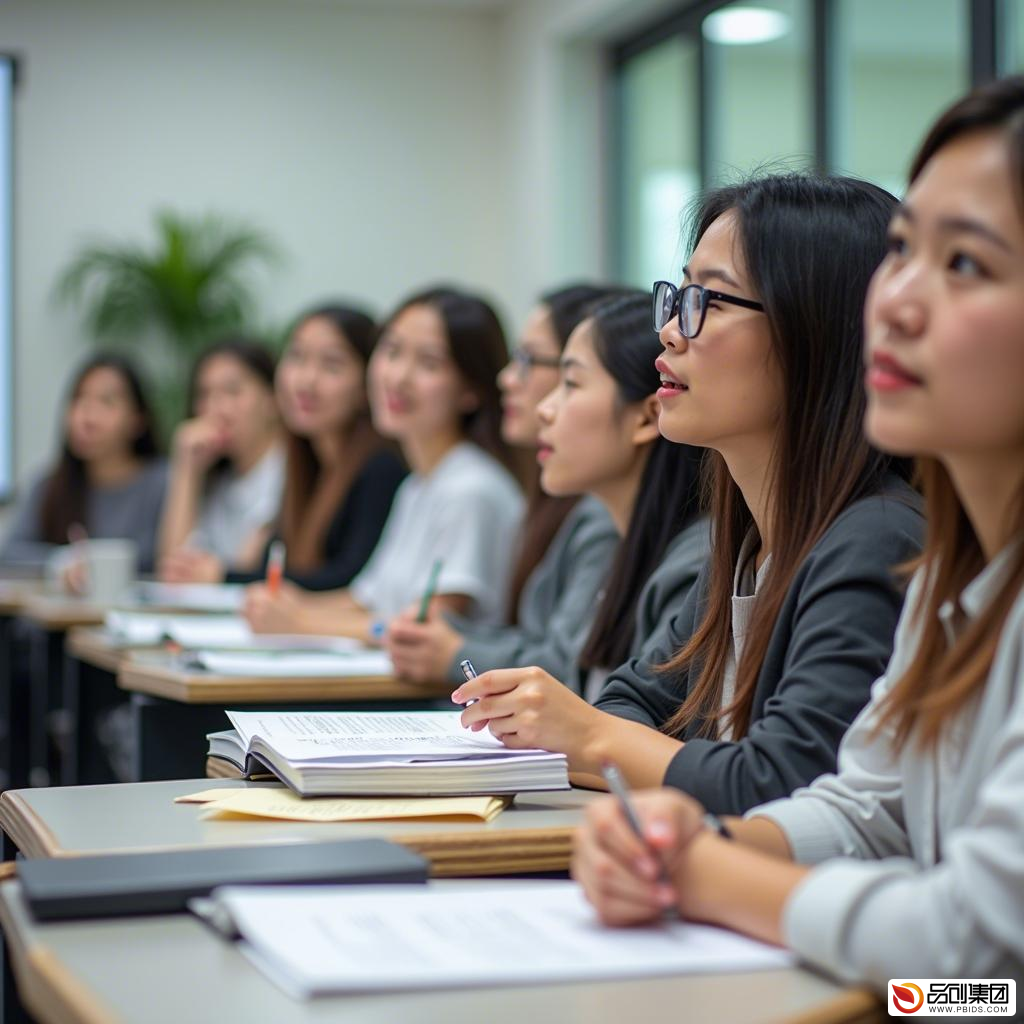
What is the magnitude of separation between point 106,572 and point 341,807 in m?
2.62

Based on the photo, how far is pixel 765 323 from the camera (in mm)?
1502

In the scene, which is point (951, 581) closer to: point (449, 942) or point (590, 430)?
point (449, 942)

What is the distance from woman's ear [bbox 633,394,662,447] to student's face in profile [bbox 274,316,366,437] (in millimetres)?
1883

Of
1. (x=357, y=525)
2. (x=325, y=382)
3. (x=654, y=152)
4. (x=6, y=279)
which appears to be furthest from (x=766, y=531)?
(x=6, y=279)

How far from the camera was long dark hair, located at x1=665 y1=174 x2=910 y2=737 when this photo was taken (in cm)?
145

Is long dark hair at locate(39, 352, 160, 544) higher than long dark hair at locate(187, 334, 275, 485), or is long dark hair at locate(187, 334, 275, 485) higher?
long dark hair at locate(187, 334, 275, 485)

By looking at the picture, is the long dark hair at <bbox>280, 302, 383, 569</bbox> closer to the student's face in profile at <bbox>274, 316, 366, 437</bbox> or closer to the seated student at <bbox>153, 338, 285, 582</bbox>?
the student's face in profile at <bbox>274, 316, 366, 437</bbox>

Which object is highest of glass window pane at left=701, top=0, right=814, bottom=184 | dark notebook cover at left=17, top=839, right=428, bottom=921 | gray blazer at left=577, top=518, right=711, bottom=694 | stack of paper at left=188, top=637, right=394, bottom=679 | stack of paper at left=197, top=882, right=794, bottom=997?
glass window pane at left=701, top=0, right=814, bottom=184

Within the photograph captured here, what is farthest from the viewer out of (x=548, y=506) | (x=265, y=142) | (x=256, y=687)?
(x=265, y=142)

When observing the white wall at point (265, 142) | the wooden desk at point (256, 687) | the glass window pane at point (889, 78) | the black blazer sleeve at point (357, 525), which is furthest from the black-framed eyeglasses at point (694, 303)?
the white wall at point (265, 142)

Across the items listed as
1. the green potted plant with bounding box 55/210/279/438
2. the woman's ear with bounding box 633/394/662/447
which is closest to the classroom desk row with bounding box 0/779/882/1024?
the woman's ear with bounding box 633/394/662/447

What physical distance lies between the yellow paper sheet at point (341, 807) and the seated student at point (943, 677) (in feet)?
0.84

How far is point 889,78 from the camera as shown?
13.8 ft

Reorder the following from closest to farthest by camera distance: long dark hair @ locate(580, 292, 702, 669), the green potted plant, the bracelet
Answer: the bracelet
long dark hair @ locate(580, 292, 702, 669)
the green potted plant
